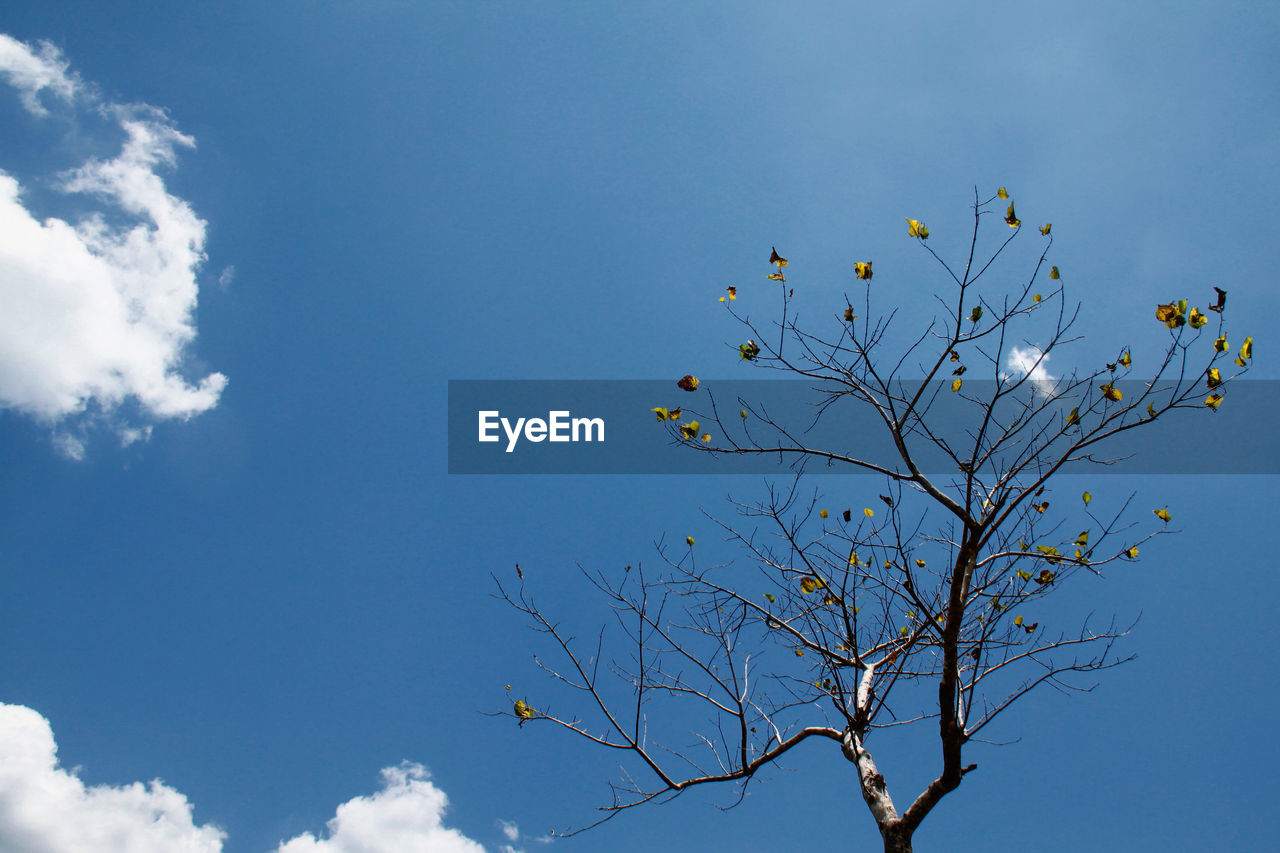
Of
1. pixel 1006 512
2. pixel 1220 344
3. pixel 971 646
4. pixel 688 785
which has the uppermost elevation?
pixel 1220 344

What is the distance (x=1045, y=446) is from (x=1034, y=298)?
3.14 feet

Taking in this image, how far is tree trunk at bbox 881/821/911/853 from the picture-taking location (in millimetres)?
3850

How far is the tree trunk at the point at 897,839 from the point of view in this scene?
3850 millimetres

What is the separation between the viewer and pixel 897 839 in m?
3.88

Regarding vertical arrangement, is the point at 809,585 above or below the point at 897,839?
above

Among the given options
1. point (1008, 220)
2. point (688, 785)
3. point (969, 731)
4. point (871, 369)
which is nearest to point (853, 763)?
point (969, 731)

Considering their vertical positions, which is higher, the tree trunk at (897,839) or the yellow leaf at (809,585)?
the yellow leaf at (809,585)

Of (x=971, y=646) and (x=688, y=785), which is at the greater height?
(x=971, y=646)

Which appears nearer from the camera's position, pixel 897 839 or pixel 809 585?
pixel 897 839

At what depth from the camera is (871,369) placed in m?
4.05

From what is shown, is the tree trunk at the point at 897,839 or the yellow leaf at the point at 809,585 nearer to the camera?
the tree trunk at the point at 897,839

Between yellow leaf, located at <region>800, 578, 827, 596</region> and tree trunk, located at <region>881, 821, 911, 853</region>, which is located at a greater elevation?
yellow leaf, located at <region>800, 578, 827, 596</region>

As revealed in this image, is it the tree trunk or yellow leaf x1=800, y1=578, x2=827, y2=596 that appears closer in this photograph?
the tree trunk

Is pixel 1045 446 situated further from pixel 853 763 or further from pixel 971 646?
pixel 853 763
